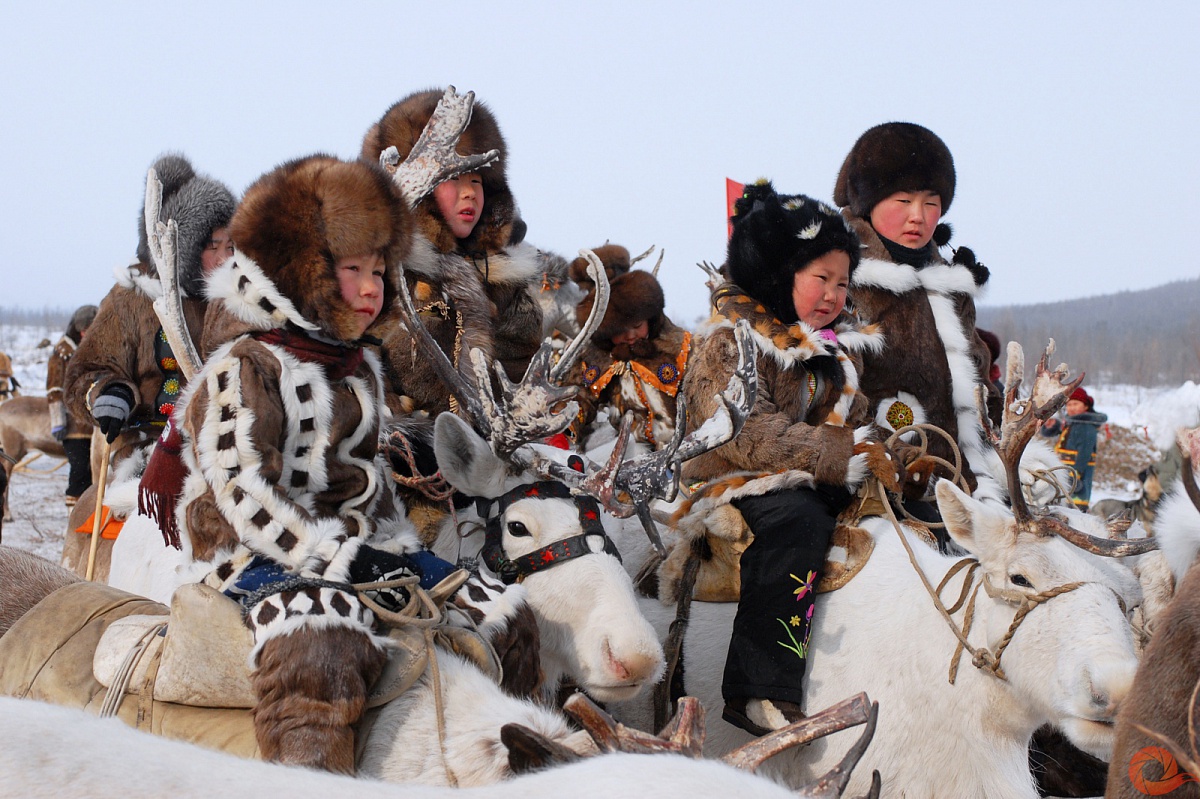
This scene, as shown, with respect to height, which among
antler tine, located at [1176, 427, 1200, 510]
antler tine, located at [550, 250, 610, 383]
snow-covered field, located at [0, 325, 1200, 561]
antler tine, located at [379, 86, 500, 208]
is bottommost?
snow-covered field, located at [0, 325, 1200, 561]

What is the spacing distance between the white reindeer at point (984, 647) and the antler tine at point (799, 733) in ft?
4.50

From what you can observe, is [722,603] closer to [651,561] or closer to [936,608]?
[651,561]

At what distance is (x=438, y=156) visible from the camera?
13.6ft

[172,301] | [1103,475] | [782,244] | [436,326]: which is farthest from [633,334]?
[1103,475]

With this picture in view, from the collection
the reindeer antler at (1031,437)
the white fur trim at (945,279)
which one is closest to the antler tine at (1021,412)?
the reindeer antler at (1031,437)

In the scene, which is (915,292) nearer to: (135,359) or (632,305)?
(632,305)

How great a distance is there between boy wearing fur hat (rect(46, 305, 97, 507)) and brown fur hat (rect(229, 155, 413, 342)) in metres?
5.70

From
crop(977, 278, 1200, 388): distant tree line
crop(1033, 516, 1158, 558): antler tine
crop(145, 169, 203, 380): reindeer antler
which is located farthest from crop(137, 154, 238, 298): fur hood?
crop(977, 278, 1200, 388): distant tree line

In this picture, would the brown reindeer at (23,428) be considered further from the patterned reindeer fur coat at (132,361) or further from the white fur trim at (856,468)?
the white fur trim at (856,468)

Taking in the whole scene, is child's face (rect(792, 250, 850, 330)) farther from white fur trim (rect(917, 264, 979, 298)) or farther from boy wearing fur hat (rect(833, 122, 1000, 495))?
white fur trim (rect(917, 264, 979, 298))

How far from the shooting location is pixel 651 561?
4.43m

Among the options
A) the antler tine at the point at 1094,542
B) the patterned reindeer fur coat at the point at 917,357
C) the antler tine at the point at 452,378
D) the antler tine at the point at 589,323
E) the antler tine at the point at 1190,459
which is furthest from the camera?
the patterned reindeer fur coat at the point at 917,357

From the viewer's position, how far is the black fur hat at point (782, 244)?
4.18 meters

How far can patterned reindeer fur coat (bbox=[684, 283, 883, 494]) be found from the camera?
3.81 metres
